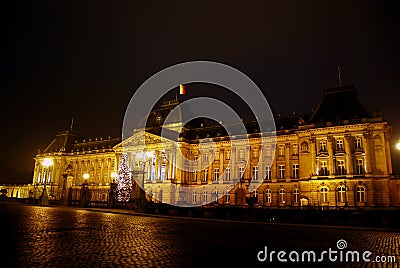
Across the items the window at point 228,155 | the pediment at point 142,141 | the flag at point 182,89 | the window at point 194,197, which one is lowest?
the window at point 194,197

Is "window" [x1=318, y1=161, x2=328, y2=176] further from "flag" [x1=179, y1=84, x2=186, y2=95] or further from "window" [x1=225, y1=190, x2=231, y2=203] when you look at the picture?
"flag" [x1=179, y1=84, x2=186, y2=95]

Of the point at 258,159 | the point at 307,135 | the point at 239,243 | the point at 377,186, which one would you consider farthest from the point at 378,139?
the point at 239,243

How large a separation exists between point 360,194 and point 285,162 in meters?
12.4

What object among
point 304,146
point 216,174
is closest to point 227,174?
point 216,174

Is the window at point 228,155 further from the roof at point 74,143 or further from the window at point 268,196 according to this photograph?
the roof at point 74,143

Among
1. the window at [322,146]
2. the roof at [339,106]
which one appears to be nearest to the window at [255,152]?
the roof at [339,106]

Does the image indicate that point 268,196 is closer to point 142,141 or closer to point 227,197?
point 227,197

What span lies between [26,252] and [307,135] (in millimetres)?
43883

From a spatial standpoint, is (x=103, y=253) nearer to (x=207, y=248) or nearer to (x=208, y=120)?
(x=207, y=248)

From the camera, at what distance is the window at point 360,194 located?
40.6m

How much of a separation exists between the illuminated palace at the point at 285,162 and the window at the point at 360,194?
0.12 meters

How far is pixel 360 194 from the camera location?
40938 mm

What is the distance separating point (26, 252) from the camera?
9.09 meters

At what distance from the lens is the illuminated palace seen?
41594mm
